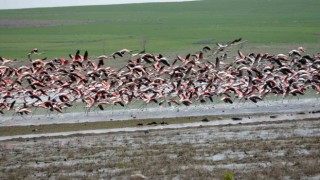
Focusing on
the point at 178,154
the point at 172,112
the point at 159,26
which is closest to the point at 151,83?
the point at 172,112

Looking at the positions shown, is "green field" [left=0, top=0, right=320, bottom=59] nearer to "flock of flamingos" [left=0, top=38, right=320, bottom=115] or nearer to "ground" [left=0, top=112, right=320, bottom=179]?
"flock of flamingos" [left=0, top=38, right=320, bottom=115]

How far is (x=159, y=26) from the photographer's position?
75.2 meters

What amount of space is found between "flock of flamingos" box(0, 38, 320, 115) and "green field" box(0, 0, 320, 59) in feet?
51.8

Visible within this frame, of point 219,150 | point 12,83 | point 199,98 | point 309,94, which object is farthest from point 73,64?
point 219,150

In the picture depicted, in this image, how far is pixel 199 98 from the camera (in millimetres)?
31016

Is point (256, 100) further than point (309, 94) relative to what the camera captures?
No

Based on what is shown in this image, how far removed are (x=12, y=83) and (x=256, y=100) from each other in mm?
10525

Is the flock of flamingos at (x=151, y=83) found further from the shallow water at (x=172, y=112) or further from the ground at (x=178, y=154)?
the ground at (x=178, y=154)

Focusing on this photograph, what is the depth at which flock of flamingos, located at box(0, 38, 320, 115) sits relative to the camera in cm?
3083

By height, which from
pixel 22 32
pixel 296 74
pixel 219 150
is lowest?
pixel 219 150

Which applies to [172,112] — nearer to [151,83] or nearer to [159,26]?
[151,83]

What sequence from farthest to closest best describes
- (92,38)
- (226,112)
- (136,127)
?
(92,38), (226,112), (136,127)

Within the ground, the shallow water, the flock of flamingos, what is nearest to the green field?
the flock of flamingos

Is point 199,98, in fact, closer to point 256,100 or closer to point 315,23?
point 256,100
